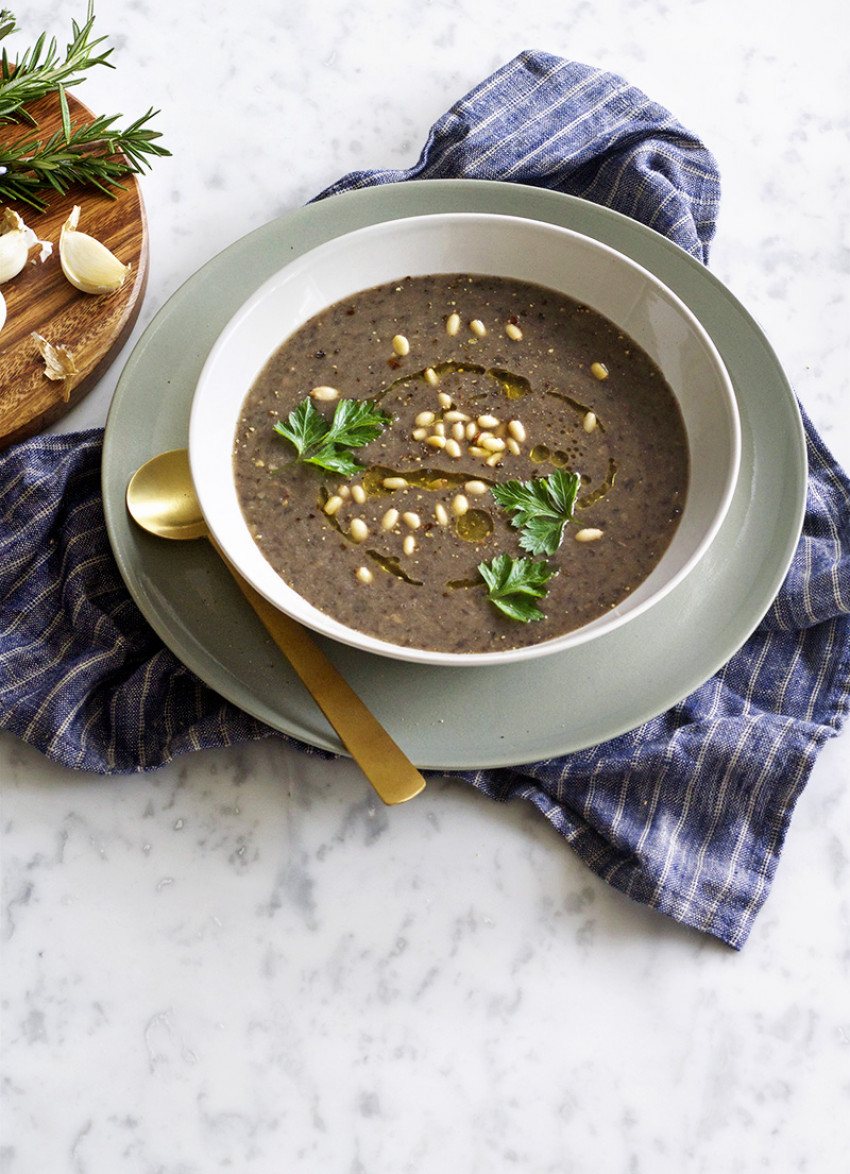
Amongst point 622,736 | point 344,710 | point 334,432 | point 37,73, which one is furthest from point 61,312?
point 622,736

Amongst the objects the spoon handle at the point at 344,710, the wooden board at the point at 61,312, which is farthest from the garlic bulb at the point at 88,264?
the spoon handle at the point at 344,710

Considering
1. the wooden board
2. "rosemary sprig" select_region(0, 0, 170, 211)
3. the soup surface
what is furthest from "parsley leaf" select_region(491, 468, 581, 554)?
"rosemary sprig" select_region(0, 0, 170, 211)

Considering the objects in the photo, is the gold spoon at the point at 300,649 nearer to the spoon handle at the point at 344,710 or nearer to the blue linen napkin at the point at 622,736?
the spoon handle at the point at 344,710

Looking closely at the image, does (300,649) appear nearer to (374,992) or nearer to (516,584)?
(516,584)

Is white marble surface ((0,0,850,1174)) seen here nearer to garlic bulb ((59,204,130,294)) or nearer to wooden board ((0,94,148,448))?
wooden board ((0,94,148,448))

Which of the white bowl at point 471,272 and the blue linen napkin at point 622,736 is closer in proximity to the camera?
the white bowl at point 471,272

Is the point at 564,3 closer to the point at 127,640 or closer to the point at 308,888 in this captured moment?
the point at 127,640
